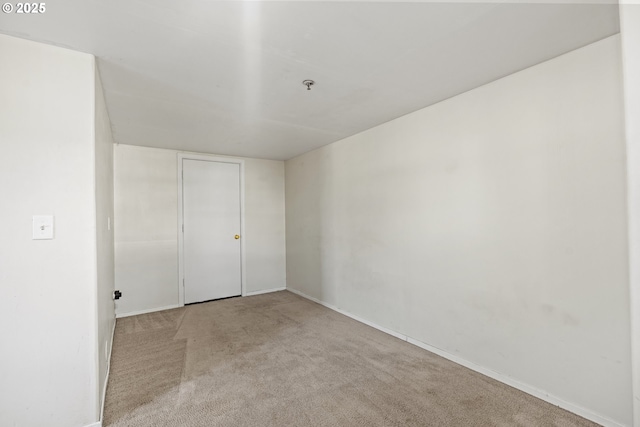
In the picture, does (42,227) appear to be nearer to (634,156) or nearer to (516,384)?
(634,156)

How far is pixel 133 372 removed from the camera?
2.50m

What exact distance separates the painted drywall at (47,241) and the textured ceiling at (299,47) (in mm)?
254

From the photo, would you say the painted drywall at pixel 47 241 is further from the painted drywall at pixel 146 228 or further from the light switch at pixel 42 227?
the painted drywall at pixel 146 228

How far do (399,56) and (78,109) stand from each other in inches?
78.0

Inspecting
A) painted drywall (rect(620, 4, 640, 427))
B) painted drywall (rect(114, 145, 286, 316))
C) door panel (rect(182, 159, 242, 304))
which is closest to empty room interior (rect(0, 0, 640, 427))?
painted drywall (rect(620, 4, 640, 427))

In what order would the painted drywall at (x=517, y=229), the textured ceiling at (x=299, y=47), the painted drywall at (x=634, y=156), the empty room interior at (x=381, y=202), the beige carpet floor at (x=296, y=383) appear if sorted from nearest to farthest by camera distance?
the painted drywall at (x=634, y=156)
the textured ceiling at (x=299, y=47)
the empty room interior at (x=381, y=202)
the painted drywall at (x=517, y=229)
the beige carpet floor at (x=296, y=383)

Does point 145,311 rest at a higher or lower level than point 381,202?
lower

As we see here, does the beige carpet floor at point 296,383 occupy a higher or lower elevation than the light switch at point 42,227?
lower

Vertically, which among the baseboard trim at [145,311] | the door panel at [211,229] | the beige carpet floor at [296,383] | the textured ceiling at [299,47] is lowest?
the beige carpet floor at [296,383]

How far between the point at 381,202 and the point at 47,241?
2765 millimetres

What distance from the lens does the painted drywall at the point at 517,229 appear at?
5.94 feet

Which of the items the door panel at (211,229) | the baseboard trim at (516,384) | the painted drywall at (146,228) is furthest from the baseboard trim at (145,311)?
the baseboard trim at (516,384)

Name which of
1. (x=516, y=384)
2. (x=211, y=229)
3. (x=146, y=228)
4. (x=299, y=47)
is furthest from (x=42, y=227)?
(x=516, y=384)

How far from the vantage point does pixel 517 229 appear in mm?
2213
